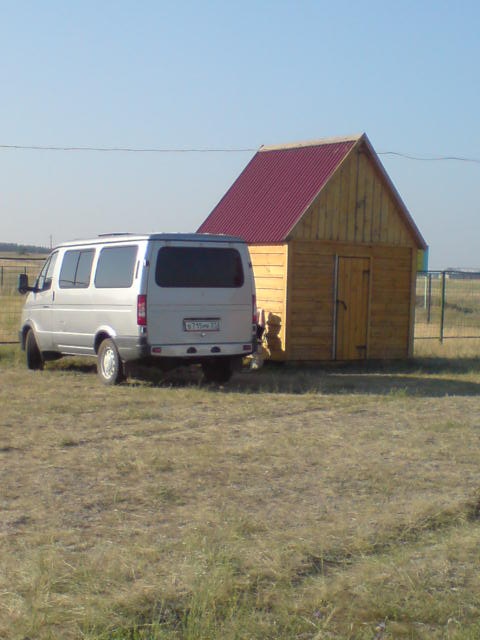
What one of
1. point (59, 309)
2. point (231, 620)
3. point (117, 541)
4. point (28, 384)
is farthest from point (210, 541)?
point (59, 309)

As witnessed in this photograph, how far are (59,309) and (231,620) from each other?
34.6 ft

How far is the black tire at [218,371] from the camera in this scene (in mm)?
14047

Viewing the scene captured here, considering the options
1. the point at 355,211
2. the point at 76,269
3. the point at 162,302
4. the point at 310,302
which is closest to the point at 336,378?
the point at 310,302

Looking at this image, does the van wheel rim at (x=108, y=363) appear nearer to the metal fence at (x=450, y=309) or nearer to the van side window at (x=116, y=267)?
the van side window at (x=116, y=267)

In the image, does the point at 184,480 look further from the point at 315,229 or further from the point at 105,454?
the point at 315,229

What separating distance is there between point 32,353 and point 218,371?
139 inches

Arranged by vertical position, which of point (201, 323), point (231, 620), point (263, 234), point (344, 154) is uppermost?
point (344, 154)

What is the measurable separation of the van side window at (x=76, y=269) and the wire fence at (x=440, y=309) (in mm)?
1048

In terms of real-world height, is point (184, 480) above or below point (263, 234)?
below

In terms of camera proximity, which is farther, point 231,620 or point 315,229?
point 315,229

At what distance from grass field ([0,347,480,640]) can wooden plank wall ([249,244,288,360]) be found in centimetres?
412

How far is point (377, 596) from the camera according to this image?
527 cm

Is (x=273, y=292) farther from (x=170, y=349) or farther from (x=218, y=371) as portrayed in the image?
(x=170, y=349)

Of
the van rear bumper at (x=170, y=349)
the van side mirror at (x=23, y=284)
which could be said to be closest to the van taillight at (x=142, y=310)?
the van rear bumper at (x=170, y=349)
